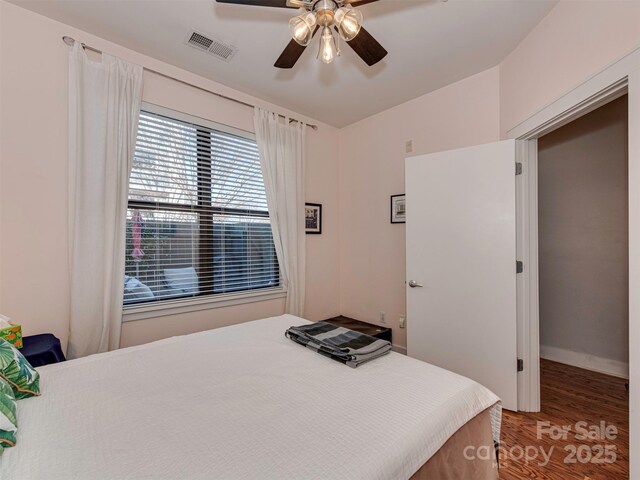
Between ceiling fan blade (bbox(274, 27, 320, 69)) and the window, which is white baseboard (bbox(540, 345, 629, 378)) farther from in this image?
ceiling fan blade (bbox(274, 27, 320, 69))

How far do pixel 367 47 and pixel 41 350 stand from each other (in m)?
2.46

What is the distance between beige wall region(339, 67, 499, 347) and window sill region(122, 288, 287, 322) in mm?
1006

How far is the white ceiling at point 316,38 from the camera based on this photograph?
1.83m

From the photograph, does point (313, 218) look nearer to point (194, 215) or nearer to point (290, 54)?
point (194, 215)

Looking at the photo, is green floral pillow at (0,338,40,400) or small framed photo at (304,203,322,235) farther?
small framed photo at (304,203,322,235)

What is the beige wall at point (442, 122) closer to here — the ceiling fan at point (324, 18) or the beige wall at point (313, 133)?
the beige wall at point (313, 133)

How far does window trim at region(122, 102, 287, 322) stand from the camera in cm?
226

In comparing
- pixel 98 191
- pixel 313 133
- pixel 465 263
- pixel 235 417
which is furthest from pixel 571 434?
pixel 98 191

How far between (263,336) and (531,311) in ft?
6.44

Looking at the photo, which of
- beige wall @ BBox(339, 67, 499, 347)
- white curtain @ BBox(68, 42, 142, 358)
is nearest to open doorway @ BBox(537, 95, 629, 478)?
beige wall @ BBox(339, 67, 499, 347)

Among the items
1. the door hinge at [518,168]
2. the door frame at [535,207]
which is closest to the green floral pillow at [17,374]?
the door frame at [535,207]

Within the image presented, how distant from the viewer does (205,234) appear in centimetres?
263

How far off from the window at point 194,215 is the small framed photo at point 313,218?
49 cm

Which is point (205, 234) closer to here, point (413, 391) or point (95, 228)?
point (95, 228)
